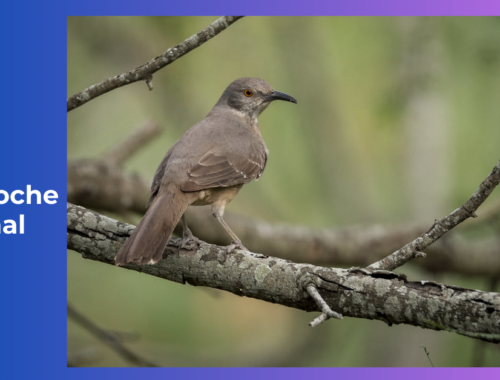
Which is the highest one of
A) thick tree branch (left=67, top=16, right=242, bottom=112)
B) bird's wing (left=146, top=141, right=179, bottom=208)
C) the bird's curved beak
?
the bird's curved beak

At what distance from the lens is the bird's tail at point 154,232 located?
2.90 m

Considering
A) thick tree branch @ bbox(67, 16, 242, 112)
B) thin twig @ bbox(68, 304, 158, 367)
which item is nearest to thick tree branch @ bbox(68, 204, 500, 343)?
thick tree branch @ bbox(67, 16, 242, 112)

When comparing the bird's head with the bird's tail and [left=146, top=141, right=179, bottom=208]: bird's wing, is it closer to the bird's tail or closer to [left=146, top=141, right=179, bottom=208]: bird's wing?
[left=146, top=141, right=179, bottom=208]: bird's wing

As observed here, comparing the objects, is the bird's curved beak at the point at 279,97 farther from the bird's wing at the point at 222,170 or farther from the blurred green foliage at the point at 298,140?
the blurred green foliage at the point at 298,140

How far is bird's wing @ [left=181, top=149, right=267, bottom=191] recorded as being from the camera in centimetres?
358

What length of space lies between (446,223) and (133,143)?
3876 millimetres

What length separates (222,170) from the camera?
3.80 metres

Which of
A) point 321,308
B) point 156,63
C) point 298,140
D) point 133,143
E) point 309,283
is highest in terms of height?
point 298,140

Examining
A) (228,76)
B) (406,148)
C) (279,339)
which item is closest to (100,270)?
(279,339)

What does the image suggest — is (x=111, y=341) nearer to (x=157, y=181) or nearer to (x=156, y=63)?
(x=157, y=181)

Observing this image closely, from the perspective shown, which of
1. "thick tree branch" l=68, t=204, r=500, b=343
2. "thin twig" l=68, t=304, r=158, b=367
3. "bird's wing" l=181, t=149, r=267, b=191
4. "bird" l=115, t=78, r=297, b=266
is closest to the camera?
"thick tree branch" l=68, t=204, r=500, b=343

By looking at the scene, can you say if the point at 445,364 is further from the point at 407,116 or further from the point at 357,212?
the point at 407,116

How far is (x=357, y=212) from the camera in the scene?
6.56 metres

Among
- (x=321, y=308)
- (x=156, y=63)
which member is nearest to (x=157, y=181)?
(x=156, y=63)
